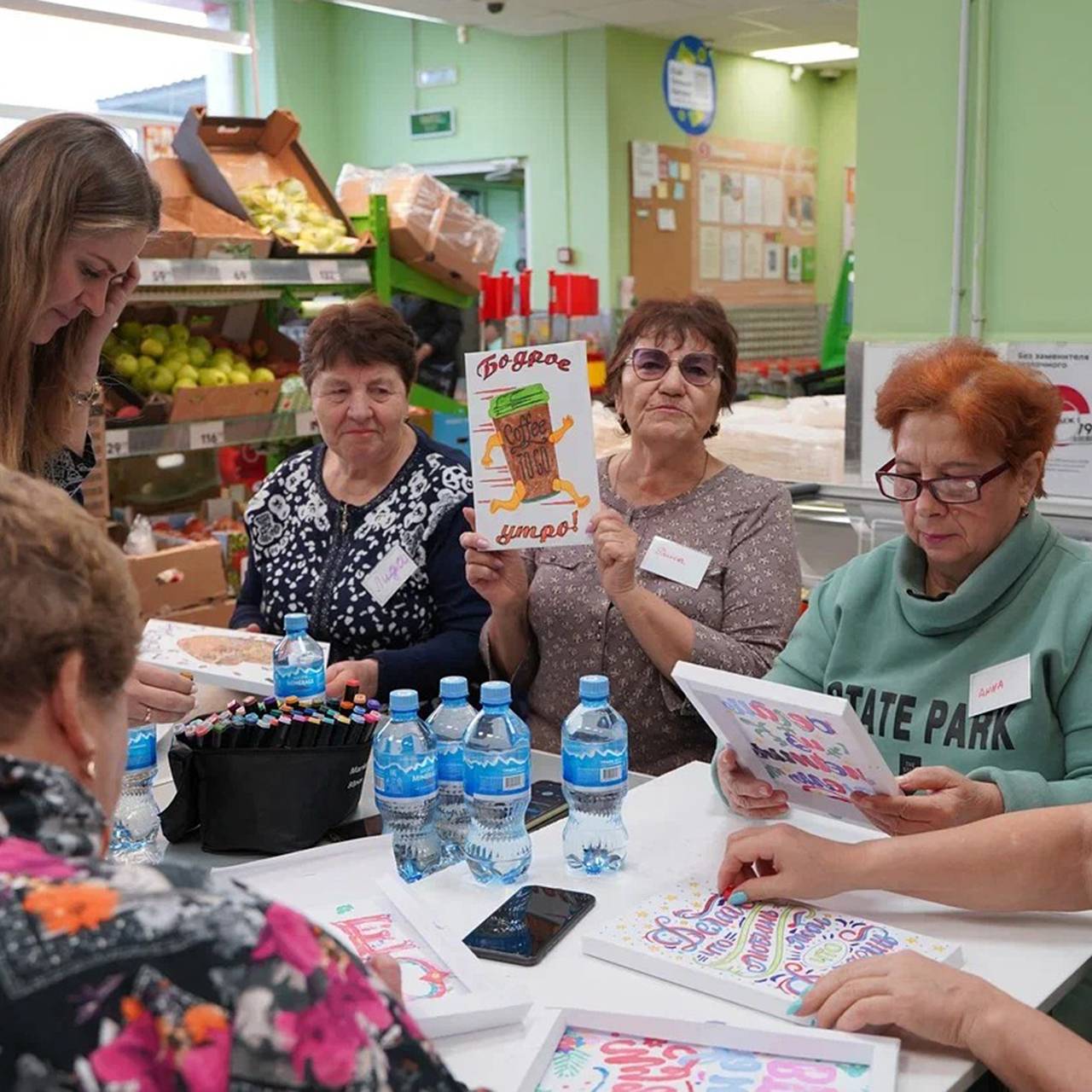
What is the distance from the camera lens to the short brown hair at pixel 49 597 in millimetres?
924

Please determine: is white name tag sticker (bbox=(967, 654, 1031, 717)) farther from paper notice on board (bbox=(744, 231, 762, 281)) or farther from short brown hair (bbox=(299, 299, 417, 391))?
paper notice on board (bbox=(744, 231, 762, 281))

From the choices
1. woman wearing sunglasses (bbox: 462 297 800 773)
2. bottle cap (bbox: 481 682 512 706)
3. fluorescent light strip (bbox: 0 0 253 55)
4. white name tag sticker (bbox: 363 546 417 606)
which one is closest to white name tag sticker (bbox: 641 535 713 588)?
woman wearing sunglasses (bbox: 462 297 800 773)

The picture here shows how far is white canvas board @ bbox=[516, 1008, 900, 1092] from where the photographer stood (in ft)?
4.73

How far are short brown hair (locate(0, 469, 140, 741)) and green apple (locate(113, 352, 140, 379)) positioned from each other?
403 centimetres

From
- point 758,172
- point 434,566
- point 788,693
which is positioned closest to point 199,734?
point 788,693

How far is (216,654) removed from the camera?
9.09 ft

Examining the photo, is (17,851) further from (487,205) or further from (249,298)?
(487,205)

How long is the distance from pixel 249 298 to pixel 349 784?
11.6ft

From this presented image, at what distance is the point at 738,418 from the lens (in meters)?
5.05

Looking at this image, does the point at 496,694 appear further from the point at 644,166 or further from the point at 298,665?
the point at 644,166

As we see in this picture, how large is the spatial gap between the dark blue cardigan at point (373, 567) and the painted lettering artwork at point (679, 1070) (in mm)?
1649

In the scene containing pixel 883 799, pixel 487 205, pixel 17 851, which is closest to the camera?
pixel 17 851

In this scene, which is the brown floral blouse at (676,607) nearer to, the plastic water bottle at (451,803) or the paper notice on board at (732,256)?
the plastic water bottle at (451,803)

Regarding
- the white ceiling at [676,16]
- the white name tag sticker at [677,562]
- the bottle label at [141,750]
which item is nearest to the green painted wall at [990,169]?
the white name tag sticker at [677,562]
